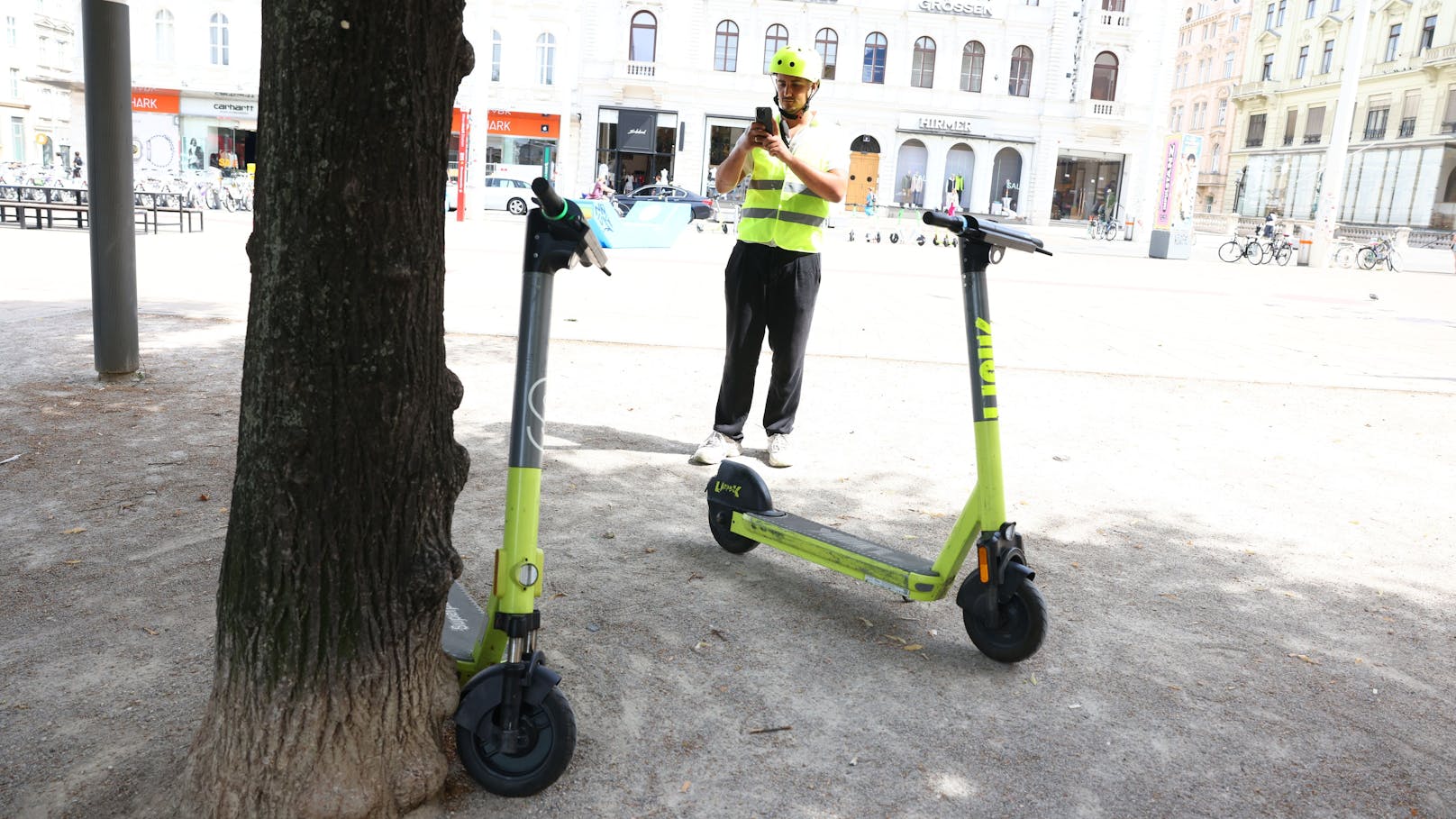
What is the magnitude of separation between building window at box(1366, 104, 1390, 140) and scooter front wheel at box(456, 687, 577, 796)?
65.0 m

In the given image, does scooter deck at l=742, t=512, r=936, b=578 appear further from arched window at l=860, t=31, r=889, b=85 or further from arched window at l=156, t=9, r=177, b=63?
arched window at l=156, t=9, r=177, b=63

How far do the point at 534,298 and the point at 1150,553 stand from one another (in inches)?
114

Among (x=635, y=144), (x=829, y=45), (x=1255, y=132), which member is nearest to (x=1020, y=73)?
(x=829, y=45)

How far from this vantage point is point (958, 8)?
4534 cm

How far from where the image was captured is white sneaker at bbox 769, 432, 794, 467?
5.17m

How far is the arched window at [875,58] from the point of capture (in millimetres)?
45688

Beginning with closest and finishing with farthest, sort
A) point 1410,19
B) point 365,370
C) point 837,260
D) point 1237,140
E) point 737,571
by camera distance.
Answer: point 365,370 → point 737,571 → point 837,260 → point 1410,19 → point 1237,140

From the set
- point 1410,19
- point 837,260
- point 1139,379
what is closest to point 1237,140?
point 1410,19

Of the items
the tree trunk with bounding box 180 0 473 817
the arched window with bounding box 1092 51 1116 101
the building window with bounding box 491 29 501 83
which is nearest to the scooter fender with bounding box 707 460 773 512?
the tree trunk with bounding box 180 0 473 817

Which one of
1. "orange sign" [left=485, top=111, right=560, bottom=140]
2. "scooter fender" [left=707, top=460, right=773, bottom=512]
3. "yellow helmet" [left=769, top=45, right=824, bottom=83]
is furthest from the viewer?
"orange sign" [left=485, top=111, right=560, bottom=140]

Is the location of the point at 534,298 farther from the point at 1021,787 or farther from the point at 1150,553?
the point at 1150,553

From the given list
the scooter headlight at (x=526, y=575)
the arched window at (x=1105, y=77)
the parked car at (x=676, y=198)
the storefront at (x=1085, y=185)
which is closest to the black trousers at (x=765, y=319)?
the scooter headlight at (x=526, y=575)

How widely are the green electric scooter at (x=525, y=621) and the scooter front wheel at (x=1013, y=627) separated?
1.35 meters

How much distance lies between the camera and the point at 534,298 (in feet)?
7.93
